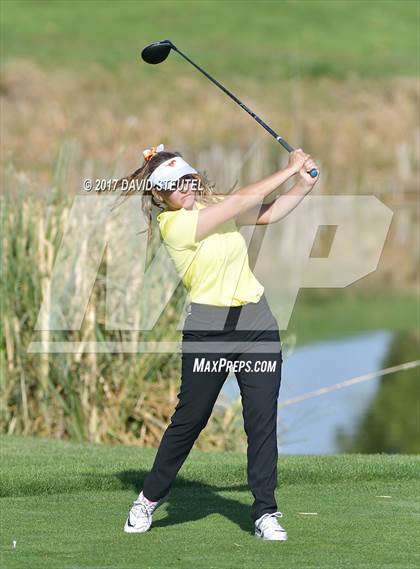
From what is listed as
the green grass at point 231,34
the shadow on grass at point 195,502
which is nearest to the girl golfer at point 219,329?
the shadow on grass at point 195,502

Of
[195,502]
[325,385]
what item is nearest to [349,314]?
[325,385]

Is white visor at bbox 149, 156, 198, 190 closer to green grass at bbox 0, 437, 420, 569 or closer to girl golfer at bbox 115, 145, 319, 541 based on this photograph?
girl golfer at bbox 115, 145, 319, 541

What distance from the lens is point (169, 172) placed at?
6.16m

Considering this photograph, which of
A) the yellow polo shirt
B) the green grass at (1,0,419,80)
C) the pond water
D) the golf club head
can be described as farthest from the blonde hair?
the green grass at (1,0,419,80)

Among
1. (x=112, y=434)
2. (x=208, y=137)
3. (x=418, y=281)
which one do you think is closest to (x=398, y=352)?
(x=418, y=281)

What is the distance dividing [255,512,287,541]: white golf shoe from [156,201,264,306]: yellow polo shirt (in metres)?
0.94

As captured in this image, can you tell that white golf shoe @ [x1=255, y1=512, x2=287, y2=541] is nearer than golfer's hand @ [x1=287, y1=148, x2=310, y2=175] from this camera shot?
No

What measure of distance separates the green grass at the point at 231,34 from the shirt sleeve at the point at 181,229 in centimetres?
3363

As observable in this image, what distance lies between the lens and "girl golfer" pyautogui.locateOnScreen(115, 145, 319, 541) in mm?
6043

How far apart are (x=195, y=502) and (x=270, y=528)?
1.01 meters

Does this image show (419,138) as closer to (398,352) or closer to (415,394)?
(398,352)

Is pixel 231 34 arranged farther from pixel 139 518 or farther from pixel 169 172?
pixel 139 518

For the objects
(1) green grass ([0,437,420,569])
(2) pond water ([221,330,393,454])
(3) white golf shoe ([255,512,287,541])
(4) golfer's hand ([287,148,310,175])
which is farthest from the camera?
(2) pond water ([221,330,393,454])

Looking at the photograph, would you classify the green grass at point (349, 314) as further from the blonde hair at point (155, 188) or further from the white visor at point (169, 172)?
the white visor at point (169, 172)
